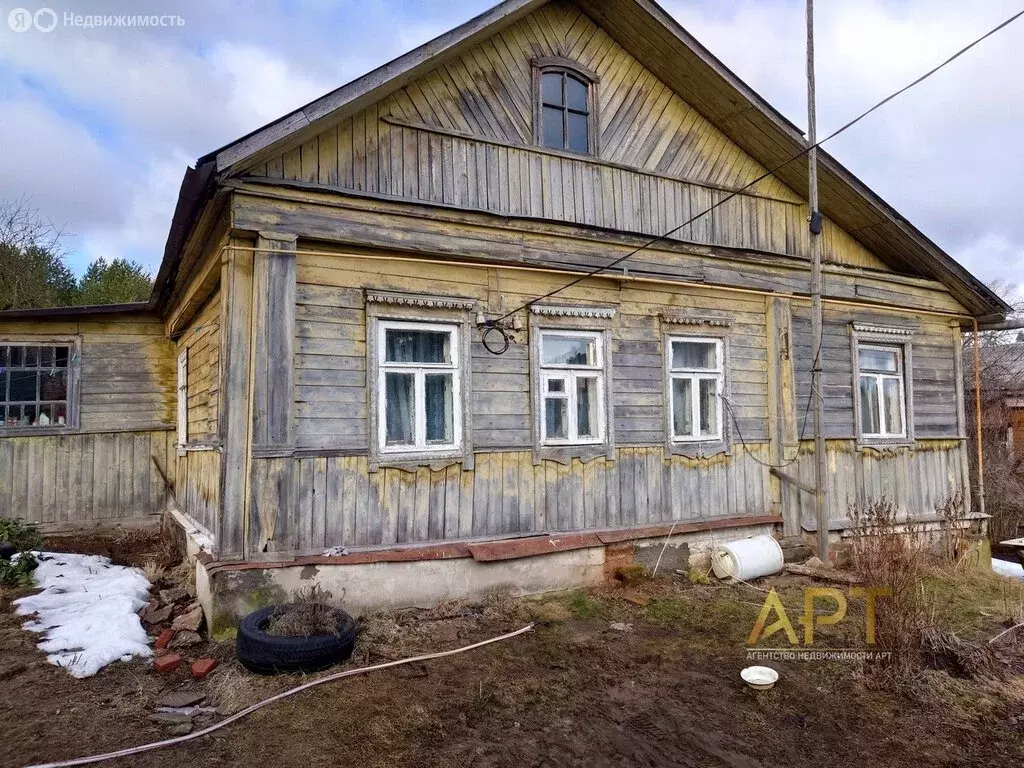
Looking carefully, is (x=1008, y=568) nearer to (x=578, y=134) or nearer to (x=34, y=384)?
(x=578, y=134)

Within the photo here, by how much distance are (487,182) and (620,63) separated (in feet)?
8.76

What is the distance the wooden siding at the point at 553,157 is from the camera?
6.34m

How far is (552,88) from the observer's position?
24.7 feet

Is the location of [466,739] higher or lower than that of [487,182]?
lower

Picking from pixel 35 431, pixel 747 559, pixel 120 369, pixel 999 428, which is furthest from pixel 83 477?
pixel 999 428

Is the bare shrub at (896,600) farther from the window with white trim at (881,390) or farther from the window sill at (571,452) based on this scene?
the window with white trim at (881,390)

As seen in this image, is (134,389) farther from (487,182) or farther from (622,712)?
(622,712)

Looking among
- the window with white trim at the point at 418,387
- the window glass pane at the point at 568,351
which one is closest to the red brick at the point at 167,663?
the window with white trim at the point at 418,387

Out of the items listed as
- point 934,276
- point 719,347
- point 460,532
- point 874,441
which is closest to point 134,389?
point 460,532

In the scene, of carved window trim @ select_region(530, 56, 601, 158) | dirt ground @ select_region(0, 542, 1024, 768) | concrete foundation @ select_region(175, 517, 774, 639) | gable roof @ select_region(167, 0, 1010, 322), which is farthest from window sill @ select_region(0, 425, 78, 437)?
carved window trim @ select_region(530, 56, 601, 158)

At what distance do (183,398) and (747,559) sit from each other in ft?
25.6

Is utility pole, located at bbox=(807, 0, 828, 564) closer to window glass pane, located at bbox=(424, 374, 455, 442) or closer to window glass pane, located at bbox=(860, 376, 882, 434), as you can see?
window glass pane, located at bbox=(860, 376, 882, 434)

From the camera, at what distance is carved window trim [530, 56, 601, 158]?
7281mm

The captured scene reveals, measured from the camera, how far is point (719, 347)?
826 centimetres
